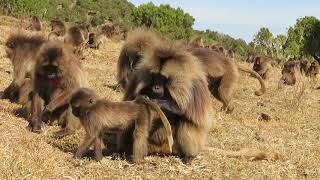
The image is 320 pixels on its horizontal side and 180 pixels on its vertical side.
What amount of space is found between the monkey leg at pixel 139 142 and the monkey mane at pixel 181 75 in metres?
0.49

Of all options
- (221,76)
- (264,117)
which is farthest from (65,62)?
(264,117)

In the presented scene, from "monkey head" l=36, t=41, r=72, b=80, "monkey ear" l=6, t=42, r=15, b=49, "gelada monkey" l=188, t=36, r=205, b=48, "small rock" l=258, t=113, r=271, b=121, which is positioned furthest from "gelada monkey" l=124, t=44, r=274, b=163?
"gelada monkey" l=188, t=36, r=205, b=48

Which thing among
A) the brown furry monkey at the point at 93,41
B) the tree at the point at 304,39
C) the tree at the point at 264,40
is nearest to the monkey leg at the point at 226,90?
the brown furry monkey at the point at 93,41

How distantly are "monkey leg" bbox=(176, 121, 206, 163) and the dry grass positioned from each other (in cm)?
12

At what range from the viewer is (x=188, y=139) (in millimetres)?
6551

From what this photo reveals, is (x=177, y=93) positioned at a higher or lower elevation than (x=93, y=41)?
higher

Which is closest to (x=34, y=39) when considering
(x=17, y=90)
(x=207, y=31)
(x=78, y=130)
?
(x=17, y=90)

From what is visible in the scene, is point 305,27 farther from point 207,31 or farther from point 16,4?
point 207,31

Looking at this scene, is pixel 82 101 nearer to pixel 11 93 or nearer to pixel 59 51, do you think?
pixel 59 51

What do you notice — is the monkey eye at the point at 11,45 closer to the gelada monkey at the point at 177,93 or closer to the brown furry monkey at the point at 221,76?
the gelada monkey at the point at 177,93

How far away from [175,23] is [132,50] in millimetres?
47243

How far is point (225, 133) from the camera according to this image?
876 centimetres

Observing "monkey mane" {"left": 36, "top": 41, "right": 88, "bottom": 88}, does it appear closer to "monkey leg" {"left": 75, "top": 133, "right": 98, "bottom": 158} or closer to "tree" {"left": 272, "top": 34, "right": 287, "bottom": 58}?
"monkey leg" {"left": 75, "top": 133, "right": 98, "bottom": 158}

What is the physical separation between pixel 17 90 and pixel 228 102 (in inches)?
149
